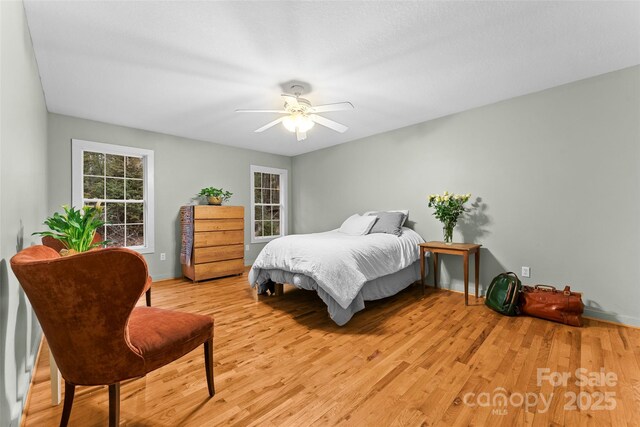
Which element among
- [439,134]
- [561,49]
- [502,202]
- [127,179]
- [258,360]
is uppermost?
[561,49]

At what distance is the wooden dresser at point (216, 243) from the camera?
4.22m

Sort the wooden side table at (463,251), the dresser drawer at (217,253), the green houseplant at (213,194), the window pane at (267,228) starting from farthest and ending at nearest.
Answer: the window pane at (267,228)
the green houseplant at (213,194)
the dresser drawer at (217,253)
the wooden side table at (463,251)

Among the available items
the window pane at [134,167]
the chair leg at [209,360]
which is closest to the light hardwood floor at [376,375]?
the chair leg at [209,360]

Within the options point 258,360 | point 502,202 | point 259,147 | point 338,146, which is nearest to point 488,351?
point 258,360

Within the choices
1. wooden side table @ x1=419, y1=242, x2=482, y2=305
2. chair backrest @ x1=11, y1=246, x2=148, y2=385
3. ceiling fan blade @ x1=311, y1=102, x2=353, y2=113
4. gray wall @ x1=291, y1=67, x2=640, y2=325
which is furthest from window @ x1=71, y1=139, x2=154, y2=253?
wooden side table @ x1=419, y1=242, x2=482, y2=305

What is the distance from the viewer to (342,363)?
76.9 inches

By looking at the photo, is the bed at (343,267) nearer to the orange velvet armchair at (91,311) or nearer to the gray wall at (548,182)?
the gray wall at (548,182)

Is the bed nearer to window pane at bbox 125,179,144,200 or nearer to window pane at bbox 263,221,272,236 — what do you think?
window pane at bbox 125,179,144,200

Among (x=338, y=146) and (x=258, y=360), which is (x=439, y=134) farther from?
(x=258, y=360)

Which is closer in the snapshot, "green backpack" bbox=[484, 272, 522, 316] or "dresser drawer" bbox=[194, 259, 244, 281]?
"green backpack" bbox=[484, 272, 522, 316]

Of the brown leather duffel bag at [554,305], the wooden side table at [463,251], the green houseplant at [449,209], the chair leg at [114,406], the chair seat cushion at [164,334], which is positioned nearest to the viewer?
the chair leg at [114,406]

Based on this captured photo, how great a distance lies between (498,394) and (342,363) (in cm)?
94

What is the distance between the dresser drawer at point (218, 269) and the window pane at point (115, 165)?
1.81 metres

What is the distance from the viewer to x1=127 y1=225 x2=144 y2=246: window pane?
167 inches
